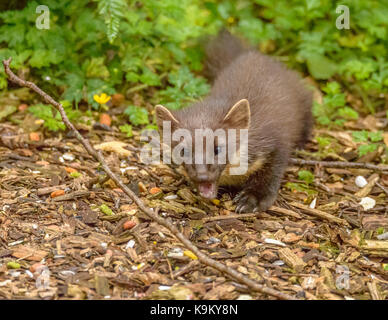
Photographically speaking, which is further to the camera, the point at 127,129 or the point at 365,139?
the point at 127,129

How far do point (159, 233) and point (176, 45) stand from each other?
3577mm

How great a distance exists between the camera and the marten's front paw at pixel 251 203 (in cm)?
576

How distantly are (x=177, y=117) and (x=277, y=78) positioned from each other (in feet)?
5.95

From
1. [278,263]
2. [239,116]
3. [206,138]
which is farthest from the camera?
[239,116]

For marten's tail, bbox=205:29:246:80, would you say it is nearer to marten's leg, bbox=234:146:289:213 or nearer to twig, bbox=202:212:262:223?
marten's leg, bbox=234:146:289:213

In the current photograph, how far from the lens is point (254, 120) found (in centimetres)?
604

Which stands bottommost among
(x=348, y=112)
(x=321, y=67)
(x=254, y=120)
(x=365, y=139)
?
(x=365, y=139)

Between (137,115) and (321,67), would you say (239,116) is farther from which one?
(321,67)

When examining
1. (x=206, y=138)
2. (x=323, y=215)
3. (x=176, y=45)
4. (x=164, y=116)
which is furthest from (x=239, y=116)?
(x=176, y=45)

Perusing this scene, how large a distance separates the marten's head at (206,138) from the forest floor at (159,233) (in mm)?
498

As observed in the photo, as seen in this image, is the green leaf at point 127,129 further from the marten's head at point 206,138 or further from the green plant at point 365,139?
the green plant at point 365,139

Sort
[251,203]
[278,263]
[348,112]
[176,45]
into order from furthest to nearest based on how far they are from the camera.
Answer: [176,45] < [348,112] < [251,203] < [278,263]

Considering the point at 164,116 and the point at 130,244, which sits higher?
the point at 164,116

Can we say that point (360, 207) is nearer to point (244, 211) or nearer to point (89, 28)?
point (244, 211)
